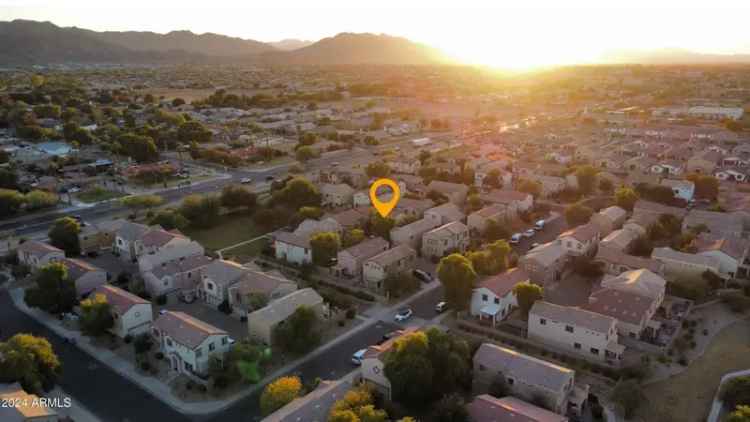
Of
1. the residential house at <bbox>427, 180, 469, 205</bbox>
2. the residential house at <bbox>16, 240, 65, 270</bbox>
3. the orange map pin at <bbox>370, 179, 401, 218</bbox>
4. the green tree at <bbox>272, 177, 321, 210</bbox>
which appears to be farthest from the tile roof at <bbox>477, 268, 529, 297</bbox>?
the residential house at <bbox>16, 240, 65, 270</bbox>

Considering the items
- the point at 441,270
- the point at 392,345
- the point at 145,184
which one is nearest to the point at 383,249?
the point at 441,270

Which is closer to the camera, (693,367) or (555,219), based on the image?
(693,367)

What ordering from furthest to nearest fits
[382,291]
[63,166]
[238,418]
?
[63,166] < [382,291] < [238,418]

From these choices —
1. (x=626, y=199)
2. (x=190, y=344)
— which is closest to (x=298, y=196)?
(x=190, y=344)

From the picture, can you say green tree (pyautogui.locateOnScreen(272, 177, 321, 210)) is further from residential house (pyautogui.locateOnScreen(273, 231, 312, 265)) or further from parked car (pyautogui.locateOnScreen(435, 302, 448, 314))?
parked car (pyautogui.locateOnScreen(435, 302, 448, 314))

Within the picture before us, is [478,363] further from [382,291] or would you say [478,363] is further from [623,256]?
[623,256]

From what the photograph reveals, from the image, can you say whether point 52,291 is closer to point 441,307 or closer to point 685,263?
point 441,307

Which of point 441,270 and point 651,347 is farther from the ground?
point 441,270
